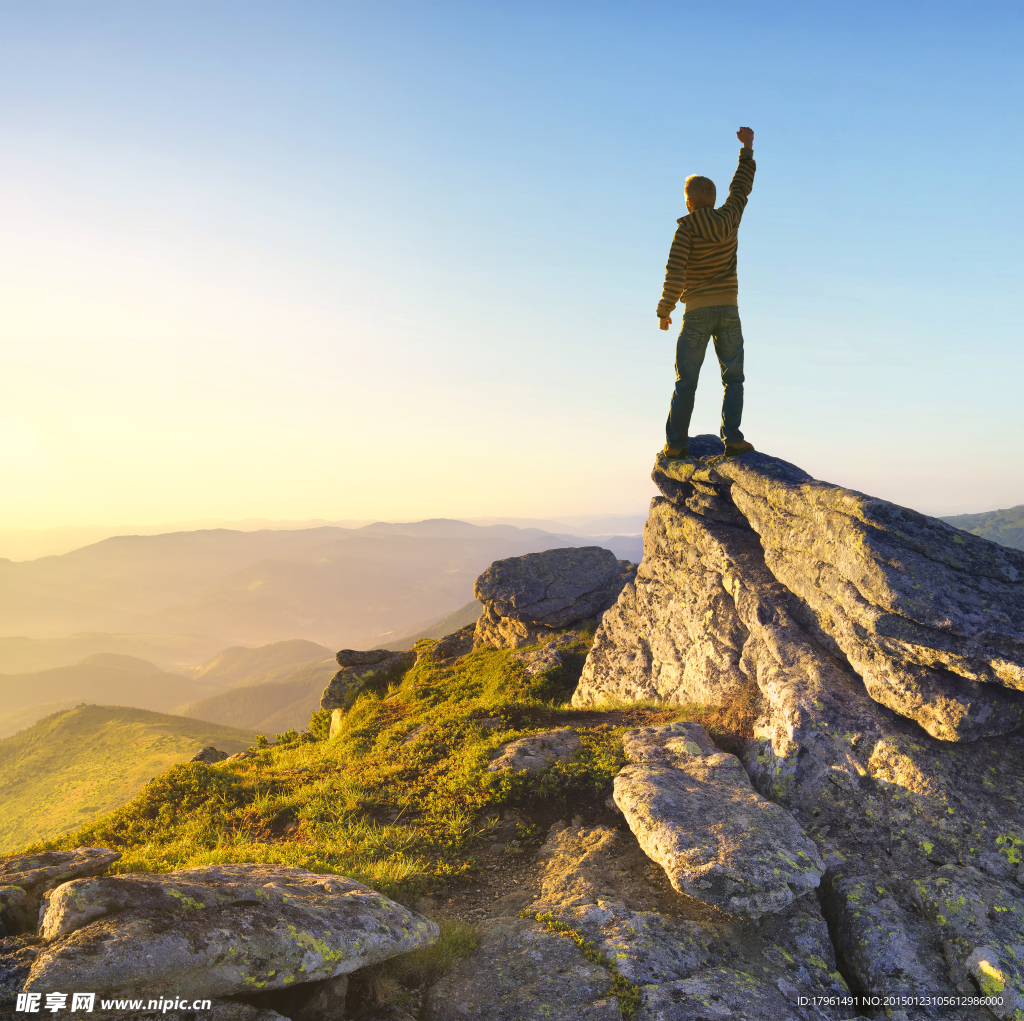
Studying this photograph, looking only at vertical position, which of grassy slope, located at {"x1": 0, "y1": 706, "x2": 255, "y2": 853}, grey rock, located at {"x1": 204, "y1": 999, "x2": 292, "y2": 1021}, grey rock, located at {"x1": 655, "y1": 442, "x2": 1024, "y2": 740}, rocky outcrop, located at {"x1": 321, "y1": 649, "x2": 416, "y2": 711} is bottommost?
grassy slope, located at {"x1": 0, "y1": 706, "x2": 255, "y2": 853}

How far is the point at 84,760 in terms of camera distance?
468ft

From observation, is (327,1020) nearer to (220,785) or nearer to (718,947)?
(718,947)

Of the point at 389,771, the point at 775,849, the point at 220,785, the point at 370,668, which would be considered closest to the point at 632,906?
the point at 775,849

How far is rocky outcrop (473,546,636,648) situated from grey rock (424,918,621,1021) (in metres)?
17.0

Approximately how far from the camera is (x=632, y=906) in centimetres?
751

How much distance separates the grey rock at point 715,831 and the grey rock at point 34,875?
734cm

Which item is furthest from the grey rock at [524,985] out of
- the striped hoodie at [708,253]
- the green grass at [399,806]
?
the striped hoodie at [708,253]

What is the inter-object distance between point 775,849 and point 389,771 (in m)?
7.44

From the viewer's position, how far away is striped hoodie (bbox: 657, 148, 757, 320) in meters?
13.1

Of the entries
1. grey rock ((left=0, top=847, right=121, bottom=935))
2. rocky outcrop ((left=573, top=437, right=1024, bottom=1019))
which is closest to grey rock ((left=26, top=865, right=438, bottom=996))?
grey rock ((left=0, top=847, right=121, bottom=935))

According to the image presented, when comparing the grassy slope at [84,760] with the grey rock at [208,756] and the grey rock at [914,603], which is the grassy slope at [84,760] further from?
the grey rock at [914,603]

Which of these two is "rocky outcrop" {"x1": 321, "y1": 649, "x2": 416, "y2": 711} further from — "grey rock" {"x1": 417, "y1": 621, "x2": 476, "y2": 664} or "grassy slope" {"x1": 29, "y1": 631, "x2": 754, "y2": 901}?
"grassy slope" {"x1": 29, "y1": 631, "x2": 754, "y2": 901}

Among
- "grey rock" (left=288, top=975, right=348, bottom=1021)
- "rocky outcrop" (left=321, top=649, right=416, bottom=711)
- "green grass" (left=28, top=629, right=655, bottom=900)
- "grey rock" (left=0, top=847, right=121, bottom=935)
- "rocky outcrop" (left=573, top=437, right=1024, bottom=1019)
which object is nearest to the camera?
"grey rock" (left=288, top=975, right=348, bottom=1021)

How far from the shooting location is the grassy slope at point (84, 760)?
11856cm
